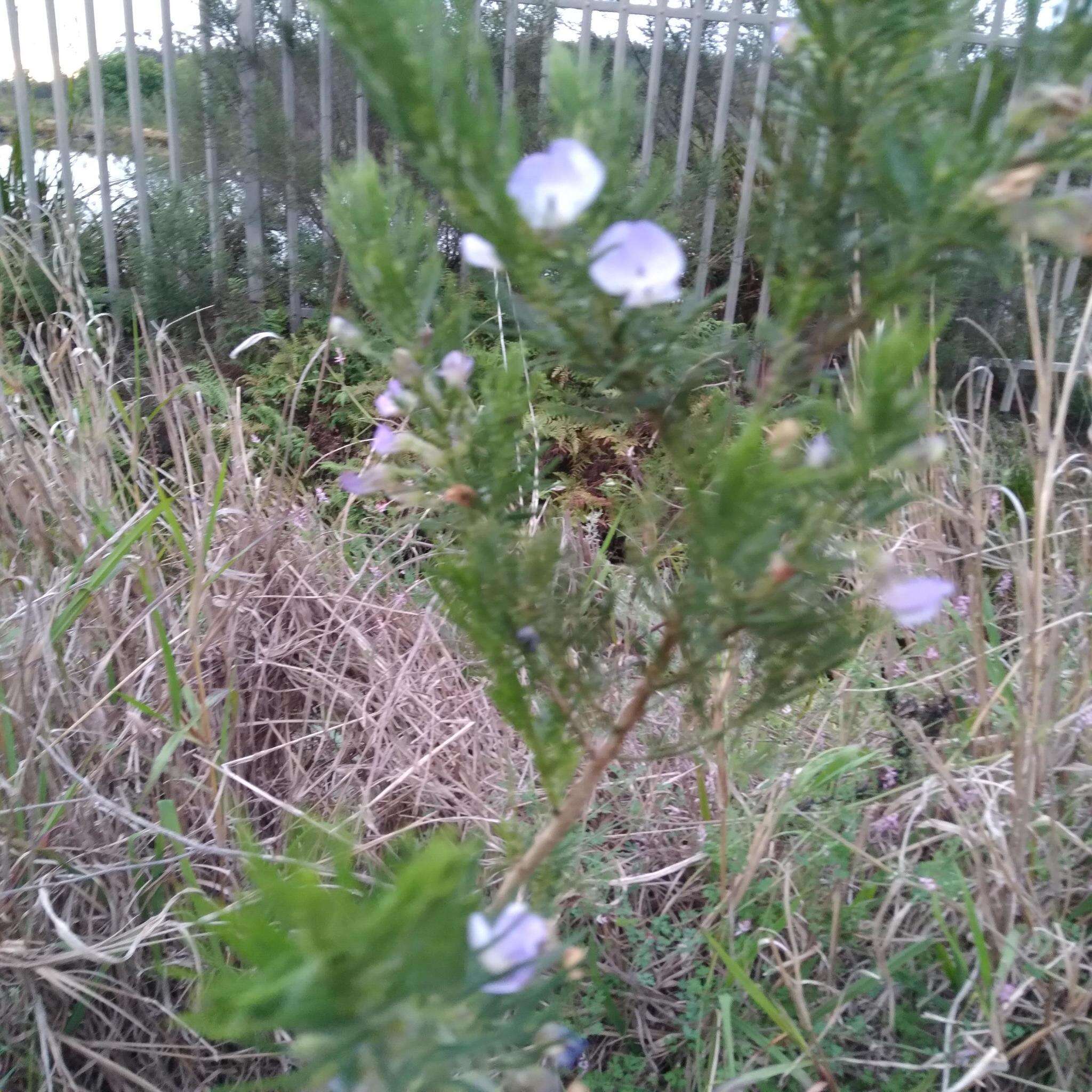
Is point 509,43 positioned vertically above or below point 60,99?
above

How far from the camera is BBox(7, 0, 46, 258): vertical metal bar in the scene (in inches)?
131

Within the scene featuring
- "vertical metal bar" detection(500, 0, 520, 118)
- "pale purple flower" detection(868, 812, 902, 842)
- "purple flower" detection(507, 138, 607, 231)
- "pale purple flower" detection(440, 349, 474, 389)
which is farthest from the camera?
"vertical metal bar" detection(500, 0, 520, 118)

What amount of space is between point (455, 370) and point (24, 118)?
3.61m

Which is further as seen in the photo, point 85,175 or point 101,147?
point 85,175

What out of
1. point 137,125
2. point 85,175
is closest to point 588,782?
point 137,125

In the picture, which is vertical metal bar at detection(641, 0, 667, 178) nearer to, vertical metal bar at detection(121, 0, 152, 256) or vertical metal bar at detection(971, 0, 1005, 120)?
vertical metal bar at detection(121, 0, 152, 256)

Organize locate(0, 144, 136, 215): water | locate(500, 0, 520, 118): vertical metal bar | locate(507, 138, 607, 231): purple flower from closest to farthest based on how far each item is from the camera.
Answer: locate(507, 138, 607, 231): purple flower < locate(500, 0, 520, 118): vertical metal bar < locate(0, 144, 136, 215): water

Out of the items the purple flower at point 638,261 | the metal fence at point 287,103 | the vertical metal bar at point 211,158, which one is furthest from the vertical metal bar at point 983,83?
the vertical metal bar at point 211,158

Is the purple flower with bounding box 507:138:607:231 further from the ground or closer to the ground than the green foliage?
closer to the ground

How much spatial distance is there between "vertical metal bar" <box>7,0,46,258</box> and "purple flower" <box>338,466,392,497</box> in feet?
10.8

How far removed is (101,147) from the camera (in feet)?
11.2

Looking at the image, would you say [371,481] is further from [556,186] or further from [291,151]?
[291,151]

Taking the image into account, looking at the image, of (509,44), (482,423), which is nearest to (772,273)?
(482,423)

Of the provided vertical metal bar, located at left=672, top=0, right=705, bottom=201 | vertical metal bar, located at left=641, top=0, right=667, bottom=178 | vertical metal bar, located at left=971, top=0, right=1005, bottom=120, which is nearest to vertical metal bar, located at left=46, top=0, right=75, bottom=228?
vertical metal bar, located at left=641, top=0, right=667, bottom=178
